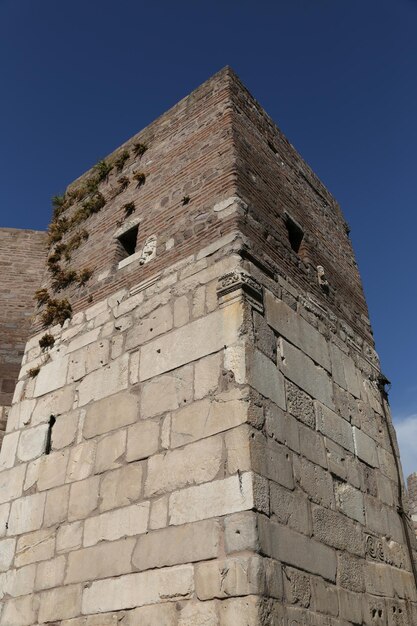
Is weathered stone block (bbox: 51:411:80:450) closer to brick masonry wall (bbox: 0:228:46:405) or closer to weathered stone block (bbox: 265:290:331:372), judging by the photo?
brick masonry wall (bbox: 0:228:46:405)

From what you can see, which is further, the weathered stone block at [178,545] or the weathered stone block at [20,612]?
the weathered stone block at [20,612]

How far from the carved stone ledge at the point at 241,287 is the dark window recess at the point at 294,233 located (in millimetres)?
1824

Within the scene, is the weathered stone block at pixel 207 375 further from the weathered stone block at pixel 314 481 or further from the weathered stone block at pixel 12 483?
the weathered stone block at pixel 12 483

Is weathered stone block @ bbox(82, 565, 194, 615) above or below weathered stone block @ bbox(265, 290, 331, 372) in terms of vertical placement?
below

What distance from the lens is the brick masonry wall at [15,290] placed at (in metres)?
7.10

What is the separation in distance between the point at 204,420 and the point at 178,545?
2.95 feet

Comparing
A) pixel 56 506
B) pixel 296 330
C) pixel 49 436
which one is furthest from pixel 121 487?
pixel 296 330

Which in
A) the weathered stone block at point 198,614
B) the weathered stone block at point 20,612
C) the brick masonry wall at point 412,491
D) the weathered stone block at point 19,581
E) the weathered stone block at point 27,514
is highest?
the brick masonry wall at point 412,491

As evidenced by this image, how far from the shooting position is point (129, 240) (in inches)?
269

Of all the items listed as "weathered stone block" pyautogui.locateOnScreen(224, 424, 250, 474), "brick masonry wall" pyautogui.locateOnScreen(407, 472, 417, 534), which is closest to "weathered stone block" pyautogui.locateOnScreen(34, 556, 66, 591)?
"weathered stone block" pyautogui.locateOnScreen(224, 424, 250, 474)

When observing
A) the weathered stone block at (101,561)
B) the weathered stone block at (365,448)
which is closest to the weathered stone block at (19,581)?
the weathered stone block at (101,561)

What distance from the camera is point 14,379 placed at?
274 inches

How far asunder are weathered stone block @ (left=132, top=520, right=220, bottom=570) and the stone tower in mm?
14

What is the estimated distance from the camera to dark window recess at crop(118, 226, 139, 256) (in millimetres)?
6730
